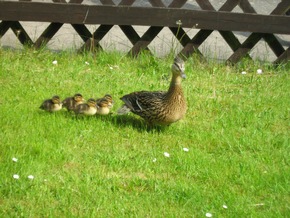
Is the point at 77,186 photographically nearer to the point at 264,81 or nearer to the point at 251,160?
the point at 251,160

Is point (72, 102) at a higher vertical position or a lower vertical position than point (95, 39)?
lower

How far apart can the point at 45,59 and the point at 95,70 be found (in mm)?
760

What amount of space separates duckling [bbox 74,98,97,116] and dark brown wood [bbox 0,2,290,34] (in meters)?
2.19

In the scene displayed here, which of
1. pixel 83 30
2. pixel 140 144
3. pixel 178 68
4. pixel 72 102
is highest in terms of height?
pixel 83 30

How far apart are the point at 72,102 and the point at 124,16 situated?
2.20m

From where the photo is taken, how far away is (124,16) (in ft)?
31.1

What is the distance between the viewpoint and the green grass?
6055 mm

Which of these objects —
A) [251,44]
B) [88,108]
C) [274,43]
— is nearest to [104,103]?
[88,108]

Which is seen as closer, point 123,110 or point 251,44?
point 123,110

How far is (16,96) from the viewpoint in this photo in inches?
329

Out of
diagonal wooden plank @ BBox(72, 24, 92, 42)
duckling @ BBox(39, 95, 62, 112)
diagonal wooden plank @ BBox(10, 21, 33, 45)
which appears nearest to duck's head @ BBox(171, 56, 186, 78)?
duckling @ BBox(39, 95, 62, 112)

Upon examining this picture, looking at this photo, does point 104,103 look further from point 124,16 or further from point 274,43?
point 274,43

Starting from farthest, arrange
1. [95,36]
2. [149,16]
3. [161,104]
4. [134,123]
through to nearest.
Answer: [95,36] < [149,16] < [134,123] < [161,104]

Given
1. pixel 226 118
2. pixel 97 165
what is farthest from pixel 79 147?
pixel 226 118
